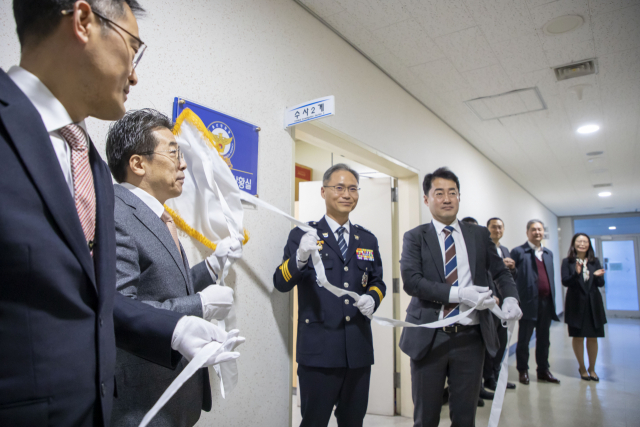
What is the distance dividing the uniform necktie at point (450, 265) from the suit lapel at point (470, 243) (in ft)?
0.23

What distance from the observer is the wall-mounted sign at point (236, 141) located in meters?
1.81

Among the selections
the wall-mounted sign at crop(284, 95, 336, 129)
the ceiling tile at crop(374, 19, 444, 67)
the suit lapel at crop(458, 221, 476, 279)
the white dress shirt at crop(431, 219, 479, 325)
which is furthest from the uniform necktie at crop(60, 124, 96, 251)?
the ceiling tile at crop(374, 19, 444, 67)

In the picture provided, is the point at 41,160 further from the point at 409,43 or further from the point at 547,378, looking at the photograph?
the point at 547,378

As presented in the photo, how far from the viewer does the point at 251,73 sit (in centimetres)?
210

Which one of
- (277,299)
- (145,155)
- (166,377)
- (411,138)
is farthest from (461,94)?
(166,377)

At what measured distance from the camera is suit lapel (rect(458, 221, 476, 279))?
214 cm

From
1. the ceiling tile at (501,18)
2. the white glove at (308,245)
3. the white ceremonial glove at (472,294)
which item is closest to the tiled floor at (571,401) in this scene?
the white ceremonial glove at (472,294)

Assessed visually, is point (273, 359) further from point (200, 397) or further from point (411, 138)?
point (411, 138)

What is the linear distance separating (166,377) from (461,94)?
3868 millimetres

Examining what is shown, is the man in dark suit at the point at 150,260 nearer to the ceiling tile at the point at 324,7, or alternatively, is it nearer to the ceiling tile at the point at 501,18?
the ceiling tile at the point at 324,7

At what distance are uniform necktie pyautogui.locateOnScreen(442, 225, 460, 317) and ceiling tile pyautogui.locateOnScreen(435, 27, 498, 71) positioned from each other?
5.36ft

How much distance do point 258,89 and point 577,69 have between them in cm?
303

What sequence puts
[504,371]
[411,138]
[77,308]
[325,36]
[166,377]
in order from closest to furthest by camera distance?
[77,308] < [166,377] < [504,371] < [325,36] < [411,138]

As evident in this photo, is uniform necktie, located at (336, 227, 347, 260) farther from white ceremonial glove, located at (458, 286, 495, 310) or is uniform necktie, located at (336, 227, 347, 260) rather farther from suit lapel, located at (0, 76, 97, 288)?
suit lapel, located at (0, 76, 97, 288)
